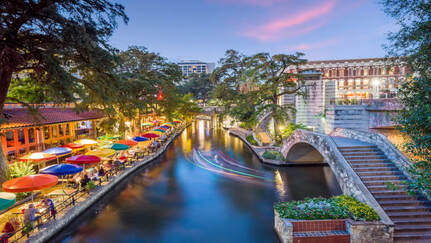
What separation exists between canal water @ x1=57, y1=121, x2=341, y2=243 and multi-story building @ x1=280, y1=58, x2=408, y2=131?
5.68 meters

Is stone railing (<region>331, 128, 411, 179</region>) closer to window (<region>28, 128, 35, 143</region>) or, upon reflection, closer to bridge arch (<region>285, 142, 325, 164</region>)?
bridge arch (<region>285, 142, 325, 164</region>)

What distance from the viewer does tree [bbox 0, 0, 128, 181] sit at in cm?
961

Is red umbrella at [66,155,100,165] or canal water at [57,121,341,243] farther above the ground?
red umbrella at [66,155,100,165]

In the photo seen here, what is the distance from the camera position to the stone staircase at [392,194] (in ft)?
30.5

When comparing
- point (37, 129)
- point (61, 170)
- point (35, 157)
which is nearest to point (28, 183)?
point (61, 170)

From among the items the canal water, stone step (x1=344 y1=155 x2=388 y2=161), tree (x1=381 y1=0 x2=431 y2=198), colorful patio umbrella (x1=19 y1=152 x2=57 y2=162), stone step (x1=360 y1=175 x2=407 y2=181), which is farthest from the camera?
colorful patio umbrella (x1=19 y1=152 x2=57 y2=162)

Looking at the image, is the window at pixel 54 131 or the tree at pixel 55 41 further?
the window at pixel 54 131

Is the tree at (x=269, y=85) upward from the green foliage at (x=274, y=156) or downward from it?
upward

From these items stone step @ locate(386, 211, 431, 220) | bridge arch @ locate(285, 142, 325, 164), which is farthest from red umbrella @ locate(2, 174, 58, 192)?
bridge arch @ locate(285, 142, 325, 164)

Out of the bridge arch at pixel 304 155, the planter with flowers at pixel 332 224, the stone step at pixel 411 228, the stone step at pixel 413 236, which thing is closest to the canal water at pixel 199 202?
the bridge arch at pixel 304 155

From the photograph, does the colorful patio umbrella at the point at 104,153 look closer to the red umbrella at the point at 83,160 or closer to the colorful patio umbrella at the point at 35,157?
the red umbrella at the point at 83,160

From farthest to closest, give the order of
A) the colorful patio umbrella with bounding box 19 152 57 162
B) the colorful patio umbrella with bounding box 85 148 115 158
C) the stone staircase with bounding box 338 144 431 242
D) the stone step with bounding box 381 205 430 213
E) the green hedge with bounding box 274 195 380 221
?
1. the colorful patio umbrella with bounding box 85 148 115 158
2. the colorful patio umbrella with bounding box 19 152 57 162
3. the stone step with bounding box 381 205 430 213
4. the green hedge with bounding box 274 195 380 221
5. the stone staircase with bounding box 338 144 431 242

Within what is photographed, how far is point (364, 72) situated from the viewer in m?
57.5

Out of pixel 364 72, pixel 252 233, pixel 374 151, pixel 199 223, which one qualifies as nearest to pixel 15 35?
pixel 199 223
